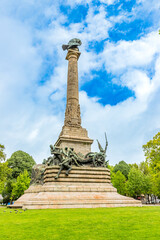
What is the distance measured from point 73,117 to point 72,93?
137 inches

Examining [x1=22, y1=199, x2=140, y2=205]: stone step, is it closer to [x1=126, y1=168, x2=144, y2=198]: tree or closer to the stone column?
the stone column

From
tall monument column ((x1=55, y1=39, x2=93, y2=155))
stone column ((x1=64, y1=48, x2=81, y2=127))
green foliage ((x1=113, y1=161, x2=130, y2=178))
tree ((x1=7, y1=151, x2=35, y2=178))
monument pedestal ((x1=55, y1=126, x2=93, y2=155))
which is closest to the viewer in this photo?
monument pedestal ((x1=55, y1=126, x2=93, y2=155))

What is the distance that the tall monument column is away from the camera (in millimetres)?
22797

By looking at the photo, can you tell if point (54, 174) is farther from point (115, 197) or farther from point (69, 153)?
point (115, 197)

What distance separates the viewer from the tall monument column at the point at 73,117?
22.8 meters

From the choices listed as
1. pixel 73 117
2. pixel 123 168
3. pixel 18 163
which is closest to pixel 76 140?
pixel 73 117

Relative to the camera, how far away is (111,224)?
23.1 feet

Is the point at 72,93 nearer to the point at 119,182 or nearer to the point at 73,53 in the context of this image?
the point at 73,53

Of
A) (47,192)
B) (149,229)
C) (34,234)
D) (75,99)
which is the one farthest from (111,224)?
(75,99)

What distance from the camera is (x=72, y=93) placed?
2662cm

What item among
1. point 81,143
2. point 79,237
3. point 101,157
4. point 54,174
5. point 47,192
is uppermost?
Result: point 81,143

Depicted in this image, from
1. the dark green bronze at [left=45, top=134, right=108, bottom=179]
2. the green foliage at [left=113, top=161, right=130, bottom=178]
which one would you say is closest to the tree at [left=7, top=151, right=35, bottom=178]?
the green foliage at [left=113, top=161, right=130, bottom=178]

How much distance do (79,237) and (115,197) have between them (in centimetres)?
1074

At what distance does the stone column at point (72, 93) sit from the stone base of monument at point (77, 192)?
333 inches
